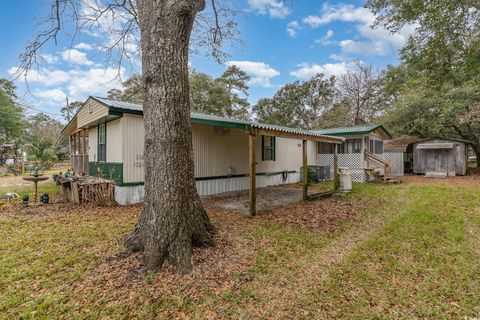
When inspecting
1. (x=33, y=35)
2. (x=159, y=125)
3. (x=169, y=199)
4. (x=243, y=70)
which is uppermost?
(x=243, y=70)

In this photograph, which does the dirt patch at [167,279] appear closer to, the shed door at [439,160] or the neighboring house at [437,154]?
the neighboring house at [437,154]

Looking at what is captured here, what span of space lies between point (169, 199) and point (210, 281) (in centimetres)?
121

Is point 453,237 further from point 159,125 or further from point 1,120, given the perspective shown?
point 1,120

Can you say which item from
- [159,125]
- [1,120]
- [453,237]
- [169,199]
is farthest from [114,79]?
[1,120]

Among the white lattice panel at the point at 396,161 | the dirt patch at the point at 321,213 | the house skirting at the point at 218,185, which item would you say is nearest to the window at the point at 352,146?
the house skirting at the point at 218,185

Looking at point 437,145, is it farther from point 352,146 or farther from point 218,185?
point 218,185

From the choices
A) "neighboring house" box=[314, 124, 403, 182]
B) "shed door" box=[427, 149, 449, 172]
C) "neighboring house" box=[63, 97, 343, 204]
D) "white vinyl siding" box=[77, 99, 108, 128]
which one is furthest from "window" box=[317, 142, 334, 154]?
"white vinyl siding" box=[77, 99, 108, 128]

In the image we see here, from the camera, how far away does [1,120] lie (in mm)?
20484

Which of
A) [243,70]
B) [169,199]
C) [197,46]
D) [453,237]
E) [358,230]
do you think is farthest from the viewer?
[243,70]

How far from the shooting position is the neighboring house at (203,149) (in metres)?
7.32

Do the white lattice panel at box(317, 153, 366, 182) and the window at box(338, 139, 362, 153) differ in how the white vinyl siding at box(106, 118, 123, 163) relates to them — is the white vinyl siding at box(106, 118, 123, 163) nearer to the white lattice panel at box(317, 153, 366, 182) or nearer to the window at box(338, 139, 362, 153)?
the white lattice panel at box(317, 153, 366, 182)

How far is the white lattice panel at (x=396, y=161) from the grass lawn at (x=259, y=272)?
1187 cm

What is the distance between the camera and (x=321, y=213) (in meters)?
6.62

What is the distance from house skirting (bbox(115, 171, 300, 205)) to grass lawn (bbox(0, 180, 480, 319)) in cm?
151
